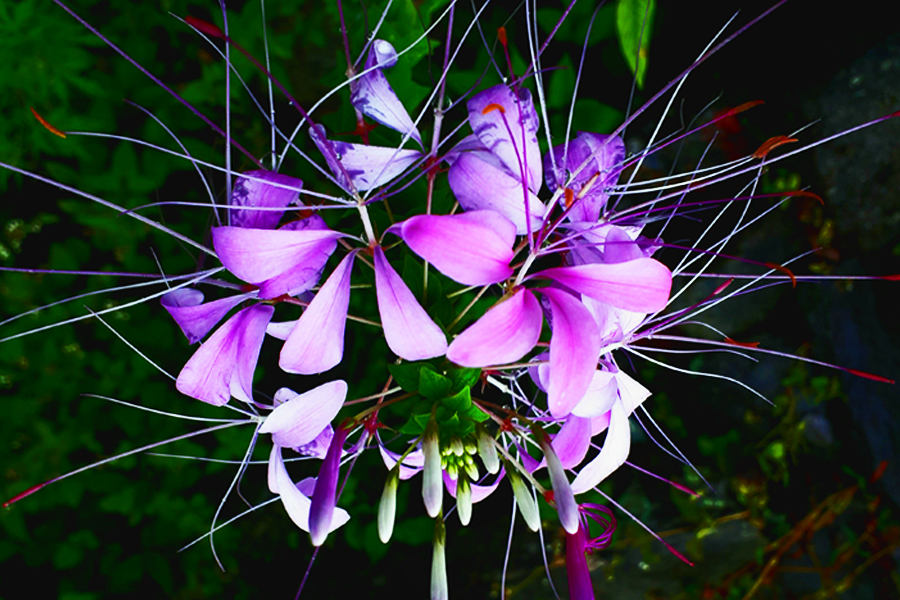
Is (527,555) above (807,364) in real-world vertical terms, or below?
below

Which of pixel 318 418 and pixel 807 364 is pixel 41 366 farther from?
pixel 807 364

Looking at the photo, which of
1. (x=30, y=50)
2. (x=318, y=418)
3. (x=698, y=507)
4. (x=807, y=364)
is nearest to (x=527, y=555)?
(x=698, y=507)

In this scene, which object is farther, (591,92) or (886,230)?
(886,230)

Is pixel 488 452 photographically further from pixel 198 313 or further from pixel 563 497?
pixel 198 313

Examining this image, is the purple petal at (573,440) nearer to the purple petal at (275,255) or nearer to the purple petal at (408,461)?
the purple petal at (408,461)

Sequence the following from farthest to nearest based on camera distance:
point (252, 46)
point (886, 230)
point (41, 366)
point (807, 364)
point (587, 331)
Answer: point (807, 364) → point (886, 230) → point (41, 366) → point (252, 46) → point (587, 331)

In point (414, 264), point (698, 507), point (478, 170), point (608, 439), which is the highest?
point (478, 170)

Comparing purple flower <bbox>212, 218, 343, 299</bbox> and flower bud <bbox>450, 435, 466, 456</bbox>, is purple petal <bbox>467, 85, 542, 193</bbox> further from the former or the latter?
flower bud <bbox>450, 435, 466, 456</bbox>
